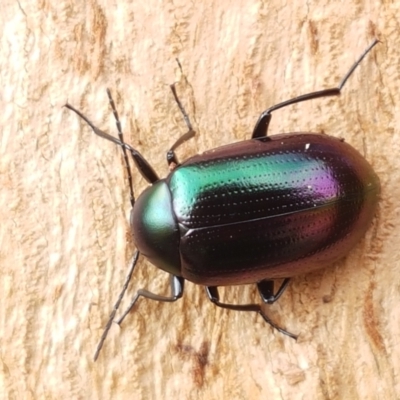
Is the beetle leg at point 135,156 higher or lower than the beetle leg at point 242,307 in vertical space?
higher

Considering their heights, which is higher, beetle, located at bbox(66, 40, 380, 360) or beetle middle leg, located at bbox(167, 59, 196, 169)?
beetle middle leg, located at bbox(167, 59, 196, 169)

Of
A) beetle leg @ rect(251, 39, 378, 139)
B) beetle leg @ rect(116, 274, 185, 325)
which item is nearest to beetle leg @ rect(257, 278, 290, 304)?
beetle leg @ rect(116, 274, 185, 325)

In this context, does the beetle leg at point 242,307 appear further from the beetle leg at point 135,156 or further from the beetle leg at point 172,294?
the beetle leg at point 135,156

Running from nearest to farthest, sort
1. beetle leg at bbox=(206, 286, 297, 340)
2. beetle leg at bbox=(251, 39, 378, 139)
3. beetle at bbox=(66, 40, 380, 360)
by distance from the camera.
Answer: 1. beetle at bbox=(66, 40, 380, 360)
2. beetle leg at bbox=(251, 39, 378, 139)
3. beetle leg at bbox=(206, 286, 297, 340)

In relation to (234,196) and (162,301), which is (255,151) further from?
(162,301)

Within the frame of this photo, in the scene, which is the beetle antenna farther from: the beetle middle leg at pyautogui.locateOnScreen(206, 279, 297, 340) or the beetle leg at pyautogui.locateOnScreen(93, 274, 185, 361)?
the beetle middle leg at pyautogui.locateOnScreen(206, 279, 297, 340)

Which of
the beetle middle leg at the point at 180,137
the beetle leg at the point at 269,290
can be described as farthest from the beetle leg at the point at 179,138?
the beetle leg at the point at 269,290
